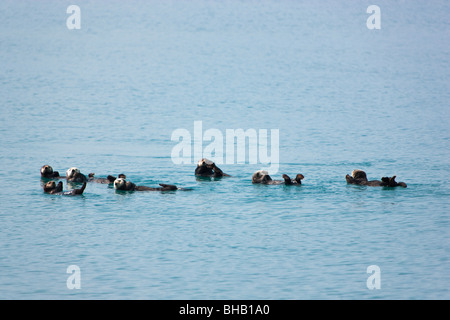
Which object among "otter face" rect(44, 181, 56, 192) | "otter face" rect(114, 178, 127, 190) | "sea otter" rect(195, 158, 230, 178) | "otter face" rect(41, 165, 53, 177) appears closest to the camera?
"otter face" rect(114, 178, 127, 190)

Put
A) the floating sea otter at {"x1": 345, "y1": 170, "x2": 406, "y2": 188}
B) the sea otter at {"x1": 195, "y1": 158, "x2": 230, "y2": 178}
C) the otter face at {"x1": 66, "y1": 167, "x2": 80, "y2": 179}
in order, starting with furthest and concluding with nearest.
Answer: the sea otter at {"x1": 195, "y1": 158, "x2": 230, "y2": 178}, the otter face at {"x1": 66, "y1": 167, "x2": 80, "y2": 179}, the floating sea otter at {"x1": 345, "y1": 170, "x2": 406, "y2": 188}

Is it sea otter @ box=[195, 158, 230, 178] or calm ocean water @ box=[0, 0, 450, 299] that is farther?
sea otter @ box=[195, 158, 230, 178]

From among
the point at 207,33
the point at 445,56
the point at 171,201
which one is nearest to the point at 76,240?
the point at 171,201

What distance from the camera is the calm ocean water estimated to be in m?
14.9

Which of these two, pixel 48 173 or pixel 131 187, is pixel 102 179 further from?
pixel 48 173

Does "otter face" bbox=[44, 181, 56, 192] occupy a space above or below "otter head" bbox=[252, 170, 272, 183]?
below

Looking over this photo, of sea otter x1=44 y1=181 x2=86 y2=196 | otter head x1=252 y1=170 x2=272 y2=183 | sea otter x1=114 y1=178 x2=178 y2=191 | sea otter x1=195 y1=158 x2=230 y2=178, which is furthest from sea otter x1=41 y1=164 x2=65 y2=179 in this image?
otter head x1=252 y1=170 x2=272 y2=183

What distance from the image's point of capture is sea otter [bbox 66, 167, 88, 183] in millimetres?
20828

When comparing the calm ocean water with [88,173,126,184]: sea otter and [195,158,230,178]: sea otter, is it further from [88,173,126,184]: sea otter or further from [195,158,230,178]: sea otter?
[195,158,230,178]: sea otter

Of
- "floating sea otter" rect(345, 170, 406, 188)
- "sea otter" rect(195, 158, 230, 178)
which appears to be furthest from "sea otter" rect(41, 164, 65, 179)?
"floating sea otter" rect(345, 170, 406, 188)

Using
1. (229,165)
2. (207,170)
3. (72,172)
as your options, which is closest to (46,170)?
(72,172)

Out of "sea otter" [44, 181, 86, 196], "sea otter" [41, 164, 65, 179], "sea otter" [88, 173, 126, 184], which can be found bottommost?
"sea otter" [44, 181, 86, 196]

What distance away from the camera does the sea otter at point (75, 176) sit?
820 inches

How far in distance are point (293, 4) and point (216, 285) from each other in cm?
7239
